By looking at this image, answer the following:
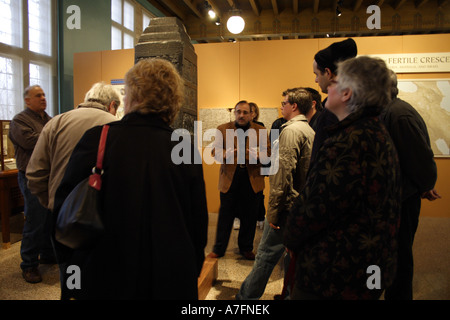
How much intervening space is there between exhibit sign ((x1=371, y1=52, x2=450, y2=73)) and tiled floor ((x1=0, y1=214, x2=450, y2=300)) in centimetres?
273

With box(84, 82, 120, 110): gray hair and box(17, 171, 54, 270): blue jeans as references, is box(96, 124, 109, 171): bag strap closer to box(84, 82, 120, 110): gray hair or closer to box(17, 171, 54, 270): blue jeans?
box(84, 82, 120, 110): gray hair

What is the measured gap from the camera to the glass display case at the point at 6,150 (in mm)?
4168

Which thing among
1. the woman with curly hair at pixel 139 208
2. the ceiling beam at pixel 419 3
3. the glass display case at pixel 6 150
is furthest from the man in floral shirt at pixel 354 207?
the ceiling beam at pixel 419 3

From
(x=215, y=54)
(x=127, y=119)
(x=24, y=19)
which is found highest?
(x=24, y=19)

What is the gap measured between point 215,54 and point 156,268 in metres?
5.14

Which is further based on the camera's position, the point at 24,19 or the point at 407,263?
the point at 24,19

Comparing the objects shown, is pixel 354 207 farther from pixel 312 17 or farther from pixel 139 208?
pixel 312 17

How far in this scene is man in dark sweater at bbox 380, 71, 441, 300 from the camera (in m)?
1.91

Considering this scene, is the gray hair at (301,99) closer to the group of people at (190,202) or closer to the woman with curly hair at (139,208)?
the group of people at (190,202)

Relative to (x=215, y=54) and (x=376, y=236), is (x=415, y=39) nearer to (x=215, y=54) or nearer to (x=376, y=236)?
(x=215, y=54)
